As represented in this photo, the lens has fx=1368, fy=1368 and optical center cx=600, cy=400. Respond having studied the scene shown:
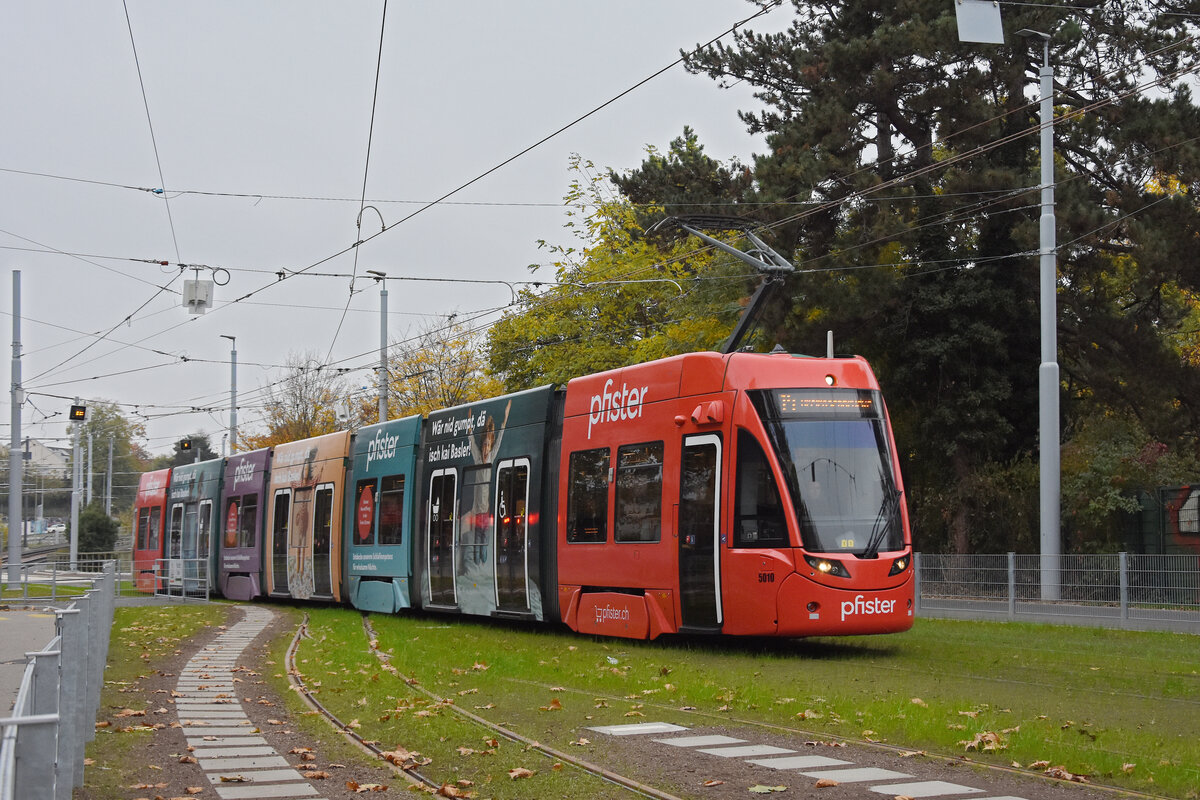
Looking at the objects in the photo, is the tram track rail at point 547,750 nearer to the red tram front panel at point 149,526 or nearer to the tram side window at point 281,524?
the tram side window at point 281,524

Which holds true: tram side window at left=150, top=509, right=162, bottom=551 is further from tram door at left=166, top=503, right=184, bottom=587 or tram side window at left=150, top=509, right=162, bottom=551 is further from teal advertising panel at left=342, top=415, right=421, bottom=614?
teal advertising panel at left=342, top=415, right=421, bottom=614

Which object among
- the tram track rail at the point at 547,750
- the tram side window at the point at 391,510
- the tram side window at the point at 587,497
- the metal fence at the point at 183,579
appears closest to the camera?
the tram track rail at the point at 547,750

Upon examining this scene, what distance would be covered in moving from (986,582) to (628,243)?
83.1ft

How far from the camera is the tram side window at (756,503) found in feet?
47.0

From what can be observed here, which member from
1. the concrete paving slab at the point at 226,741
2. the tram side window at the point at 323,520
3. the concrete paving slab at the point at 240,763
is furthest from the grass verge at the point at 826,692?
the tram side window at the point at 323,520

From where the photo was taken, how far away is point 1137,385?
30266mm

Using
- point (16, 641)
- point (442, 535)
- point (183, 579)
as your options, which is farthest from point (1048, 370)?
point (183, 579)

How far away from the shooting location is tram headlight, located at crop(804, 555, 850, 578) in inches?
558

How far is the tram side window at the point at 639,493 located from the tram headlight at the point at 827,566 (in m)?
2.13

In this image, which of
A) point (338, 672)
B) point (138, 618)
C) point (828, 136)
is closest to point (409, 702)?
point (338, 672)

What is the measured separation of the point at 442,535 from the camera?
2156 centimetres

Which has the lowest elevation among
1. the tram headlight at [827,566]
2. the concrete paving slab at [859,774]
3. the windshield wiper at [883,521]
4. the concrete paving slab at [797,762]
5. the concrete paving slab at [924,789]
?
the concrete paving slab at [797,762]

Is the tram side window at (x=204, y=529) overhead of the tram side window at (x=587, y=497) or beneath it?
beneath

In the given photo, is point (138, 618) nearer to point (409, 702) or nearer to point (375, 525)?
point (375, 525)
